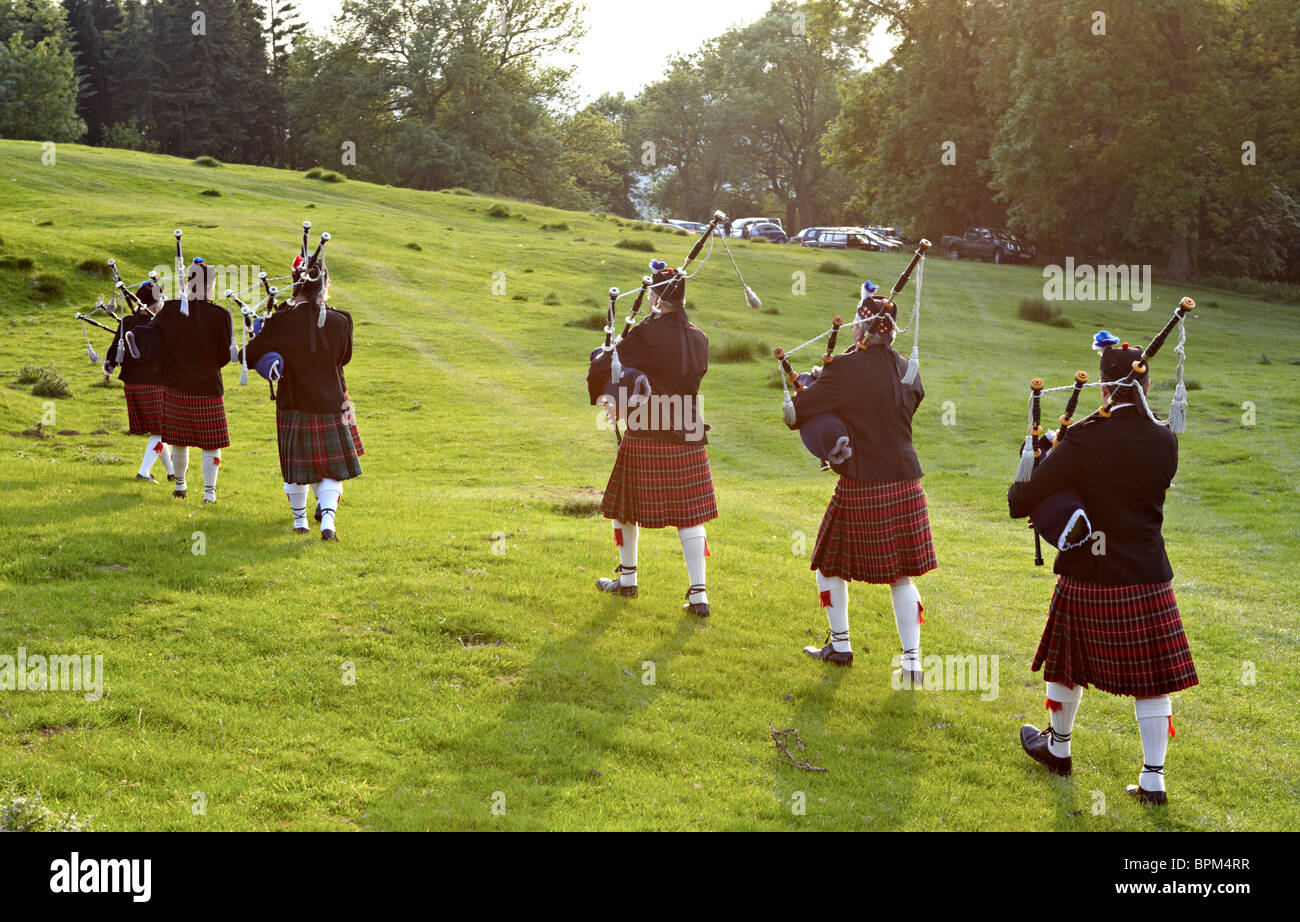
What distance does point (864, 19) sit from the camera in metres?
52.3

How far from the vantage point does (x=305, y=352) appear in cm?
1070

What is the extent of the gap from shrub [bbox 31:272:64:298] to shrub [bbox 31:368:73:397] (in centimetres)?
654

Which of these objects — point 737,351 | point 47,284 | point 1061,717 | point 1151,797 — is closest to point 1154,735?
point 1151,797

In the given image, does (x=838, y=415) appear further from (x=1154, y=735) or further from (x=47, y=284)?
(x=47, y=284)

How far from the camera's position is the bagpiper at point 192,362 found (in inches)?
484

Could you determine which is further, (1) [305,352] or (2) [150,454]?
(2) [150,454]

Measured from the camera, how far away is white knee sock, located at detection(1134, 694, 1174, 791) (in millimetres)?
6512

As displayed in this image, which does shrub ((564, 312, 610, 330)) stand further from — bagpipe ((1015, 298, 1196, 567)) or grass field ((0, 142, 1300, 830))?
bagpipe ((1015, 298, 1196, 567))

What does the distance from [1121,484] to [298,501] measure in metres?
7.83

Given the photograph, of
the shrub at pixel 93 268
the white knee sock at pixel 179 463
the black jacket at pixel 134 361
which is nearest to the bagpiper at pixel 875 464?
the white knee sock at pixel 179 463

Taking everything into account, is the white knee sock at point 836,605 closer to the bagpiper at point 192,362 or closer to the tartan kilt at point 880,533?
the tartan kilt at point 880,533

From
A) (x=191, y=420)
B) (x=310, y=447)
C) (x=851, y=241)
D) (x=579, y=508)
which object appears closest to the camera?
(x=310, y=447)

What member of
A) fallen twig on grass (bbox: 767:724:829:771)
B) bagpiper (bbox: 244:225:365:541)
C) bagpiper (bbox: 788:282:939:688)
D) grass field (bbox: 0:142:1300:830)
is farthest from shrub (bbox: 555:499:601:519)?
fallen twig on grass (bbox: 767:724:829:771)

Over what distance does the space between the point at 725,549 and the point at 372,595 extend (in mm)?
4477
